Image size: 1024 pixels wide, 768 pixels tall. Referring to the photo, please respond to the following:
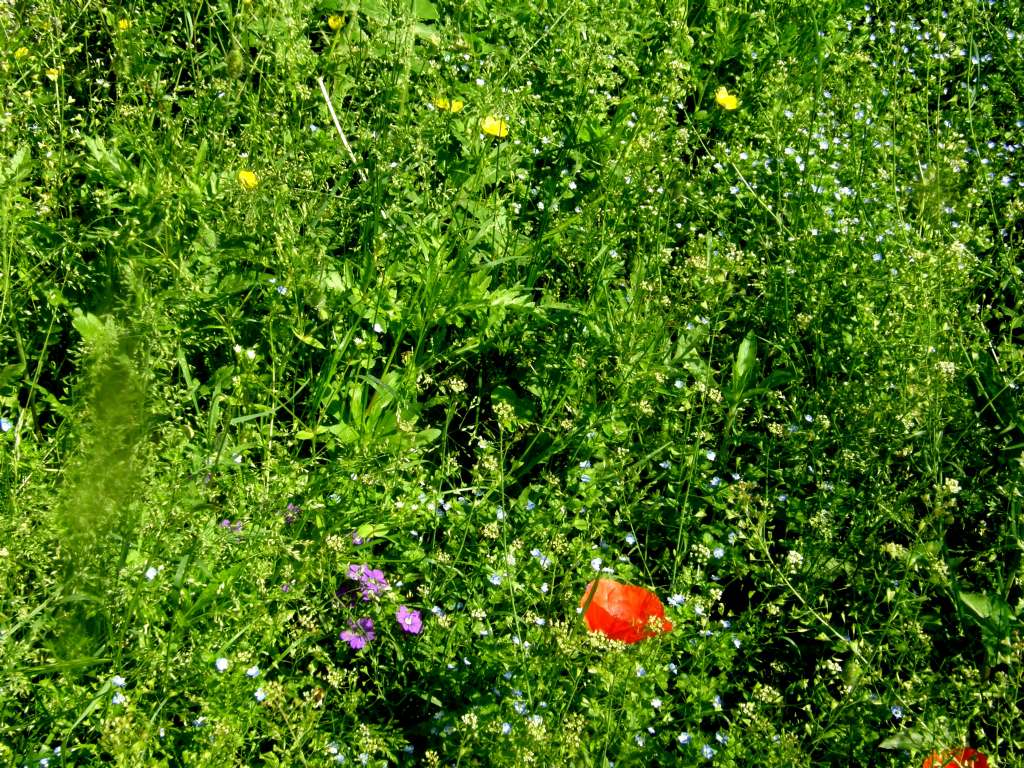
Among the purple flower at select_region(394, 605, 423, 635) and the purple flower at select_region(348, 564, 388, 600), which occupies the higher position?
the purple flower at select_region(348, 564, 388, 600)

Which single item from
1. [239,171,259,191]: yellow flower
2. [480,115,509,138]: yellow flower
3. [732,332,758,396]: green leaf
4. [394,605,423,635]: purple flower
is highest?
[480,115,509,138]: yellow flower

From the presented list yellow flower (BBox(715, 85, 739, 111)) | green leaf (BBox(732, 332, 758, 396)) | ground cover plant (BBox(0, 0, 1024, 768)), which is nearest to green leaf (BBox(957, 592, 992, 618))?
ground cover plant (BBox(0, 0, 1024, 768))

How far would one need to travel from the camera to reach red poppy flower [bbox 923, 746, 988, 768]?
2.20 metres

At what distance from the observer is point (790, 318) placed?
3.22 metres

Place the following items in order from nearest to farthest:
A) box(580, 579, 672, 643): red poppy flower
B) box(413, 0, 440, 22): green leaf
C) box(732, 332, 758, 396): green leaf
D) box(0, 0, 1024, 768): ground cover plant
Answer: box(0, 0, 1024, 768): ground cover plant → box(580, 579, 672, 643): red poppy flower → box(732, 332, 758, 396): green leaf → box(413, 0, 440, 22): green leaf

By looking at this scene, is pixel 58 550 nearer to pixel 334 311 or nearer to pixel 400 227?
pixel 334 311

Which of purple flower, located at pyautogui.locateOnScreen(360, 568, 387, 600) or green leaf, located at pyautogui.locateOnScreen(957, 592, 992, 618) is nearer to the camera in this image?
purple flower, located at pyautogui.locateOnScreen(360, 568, 387, 600)

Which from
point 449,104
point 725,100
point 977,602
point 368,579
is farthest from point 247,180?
point 977,602

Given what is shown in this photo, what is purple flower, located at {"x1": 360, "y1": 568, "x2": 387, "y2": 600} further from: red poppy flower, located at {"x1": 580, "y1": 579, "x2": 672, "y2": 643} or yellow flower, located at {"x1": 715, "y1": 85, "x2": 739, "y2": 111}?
yellow flower, located at {"x1": 715, "y1": 85, "x2": 739, "y2": 111}

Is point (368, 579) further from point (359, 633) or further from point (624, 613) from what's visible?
point (624, 613)

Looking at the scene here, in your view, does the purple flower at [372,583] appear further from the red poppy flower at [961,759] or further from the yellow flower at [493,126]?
the yellow flower at [493,126]

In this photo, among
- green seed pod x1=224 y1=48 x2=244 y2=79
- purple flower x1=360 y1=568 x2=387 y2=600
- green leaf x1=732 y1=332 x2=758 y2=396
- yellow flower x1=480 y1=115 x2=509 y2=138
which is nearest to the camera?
purple flower x1=360 y1=568 x2=387 y2=600

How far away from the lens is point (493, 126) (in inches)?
131

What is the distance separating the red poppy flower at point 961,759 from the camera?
7.22ft
